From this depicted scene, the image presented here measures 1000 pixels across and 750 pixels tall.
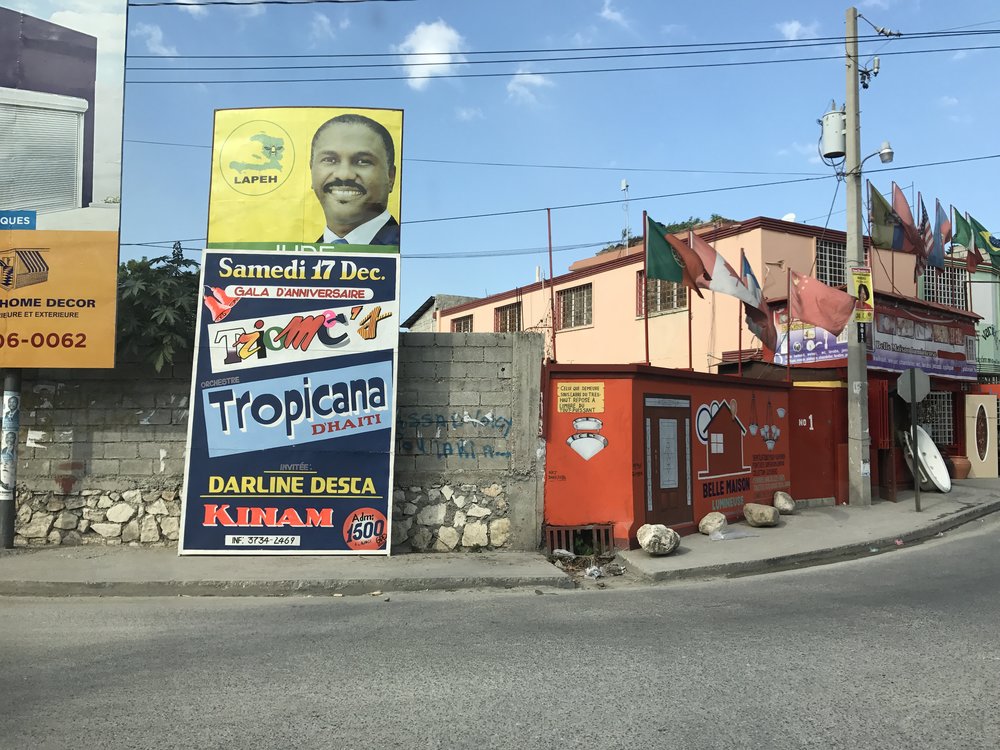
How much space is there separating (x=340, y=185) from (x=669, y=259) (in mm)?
5708

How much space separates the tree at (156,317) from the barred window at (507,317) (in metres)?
21.5

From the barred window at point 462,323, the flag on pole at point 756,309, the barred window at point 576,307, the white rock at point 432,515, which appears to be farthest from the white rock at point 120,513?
the barred window at point 462,323

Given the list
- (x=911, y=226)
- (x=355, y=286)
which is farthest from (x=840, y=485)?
(x=355, y=286)

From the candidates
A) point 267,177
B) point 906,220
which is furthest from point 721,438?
point 906,220

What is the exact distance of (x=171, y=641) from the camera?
6031mm

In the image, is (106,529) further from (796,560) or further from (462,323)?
(462,323)

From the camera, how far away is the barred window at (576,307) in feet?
89.9


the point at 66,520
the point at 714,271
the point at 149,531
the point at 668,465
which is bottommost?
the point at 149,531

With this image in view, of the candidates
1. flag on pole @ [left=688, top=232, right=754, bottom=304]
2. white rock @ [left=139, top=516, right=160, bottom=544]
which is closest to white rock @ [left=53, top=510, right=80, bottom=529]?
white rock @ [left=139, top=516, right=160, bottom=544]

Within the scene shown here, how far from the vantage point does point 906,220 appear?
18.4 meters

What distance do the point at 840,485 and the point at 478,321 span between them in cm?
2137

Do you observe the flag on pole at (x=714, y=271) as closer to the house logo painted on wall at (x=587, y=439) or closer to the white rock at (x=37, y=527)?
the house logo painted on wall at (x=587, y=439)

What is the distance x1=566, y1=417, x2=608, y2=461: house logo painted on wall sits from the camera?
414 inches

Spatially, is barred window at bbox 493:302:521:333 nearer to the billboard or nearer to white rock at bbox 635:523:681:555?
the billboard
